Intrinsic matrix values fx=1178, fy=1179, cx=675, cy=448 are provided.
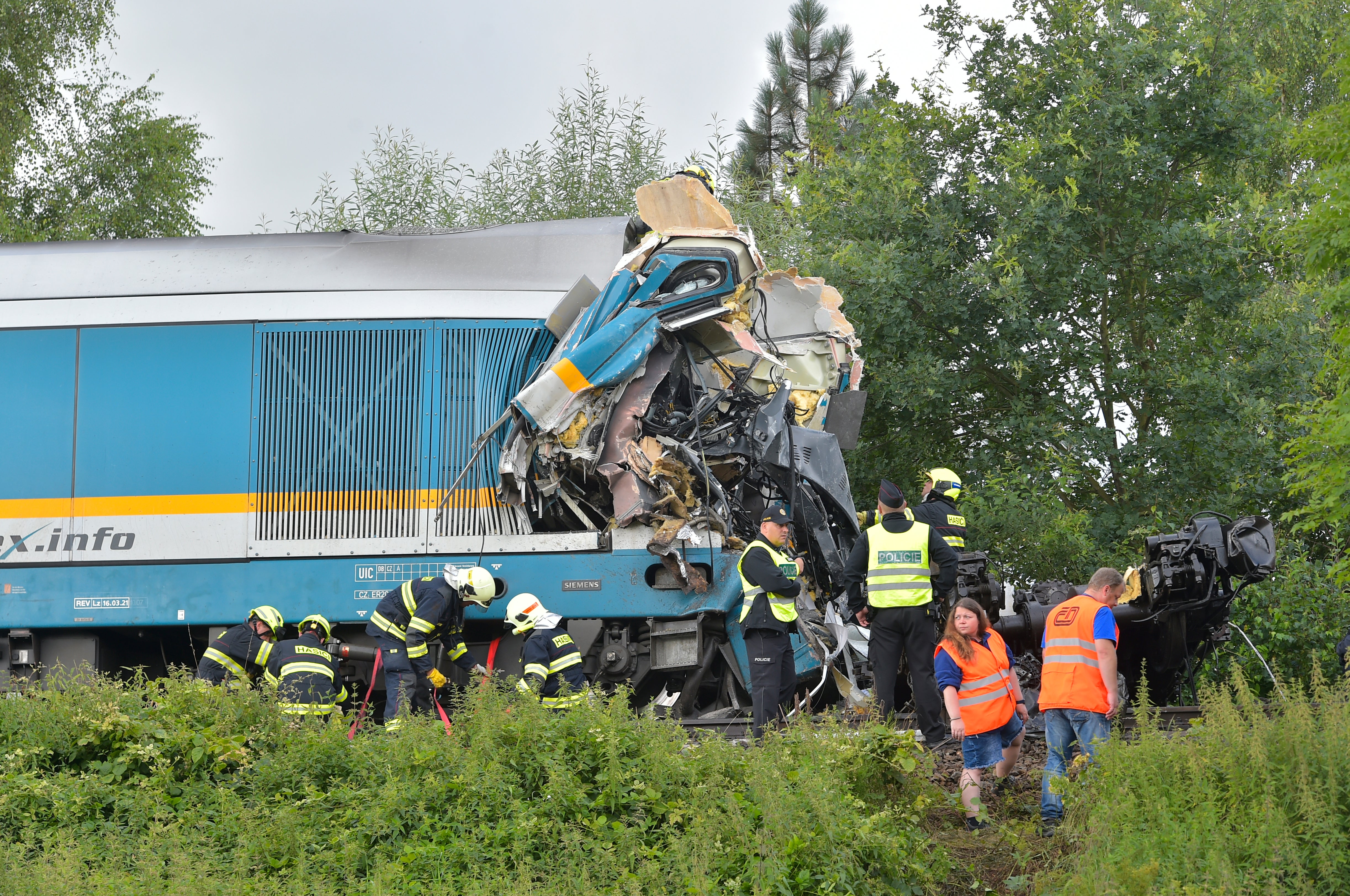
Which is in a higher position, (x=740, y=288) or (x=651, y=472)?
(x=740, y=288)

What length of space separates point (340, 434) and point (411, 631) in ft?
5.15

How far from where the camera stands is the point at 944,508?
26.5ft

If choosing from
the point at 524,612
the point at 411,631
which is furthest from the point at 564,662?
the point at 411,631

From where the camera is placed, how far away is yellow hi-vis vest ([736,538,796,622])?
6961mm

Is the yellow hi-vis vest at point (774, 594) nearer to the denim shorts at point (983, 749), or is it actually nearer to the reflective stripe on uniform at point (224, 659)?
the denim shorts at point (983, 749)

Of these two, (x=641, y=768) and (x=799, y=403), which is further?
(x=799, y=403)

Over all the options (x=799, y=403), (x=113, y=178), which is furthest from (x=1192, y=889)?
(x=113, y=178)

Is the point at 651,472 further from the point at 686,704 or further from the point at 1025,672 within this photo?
the point at 1025,672

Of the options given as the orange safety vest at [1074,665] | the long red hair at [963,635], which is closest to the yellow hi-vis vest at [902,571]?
the long red hair at [963,635]

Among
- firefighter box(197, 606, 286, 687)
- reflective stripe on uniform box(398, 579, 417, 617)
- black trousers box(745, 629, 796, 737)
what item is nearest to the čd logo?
black trousers box(745, 629, 796, 737)

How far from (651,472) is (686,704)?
1526 millimetres

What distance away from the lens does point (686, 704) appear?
302 inches

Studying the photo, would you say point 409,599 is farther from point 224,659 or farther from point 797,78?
point 797,78

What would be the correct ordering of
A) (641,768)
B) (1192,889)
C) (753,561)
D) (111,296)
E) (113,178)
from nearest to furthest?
(1192,889) < (641,768) < (753,561) < (111,296) < (113,178)
